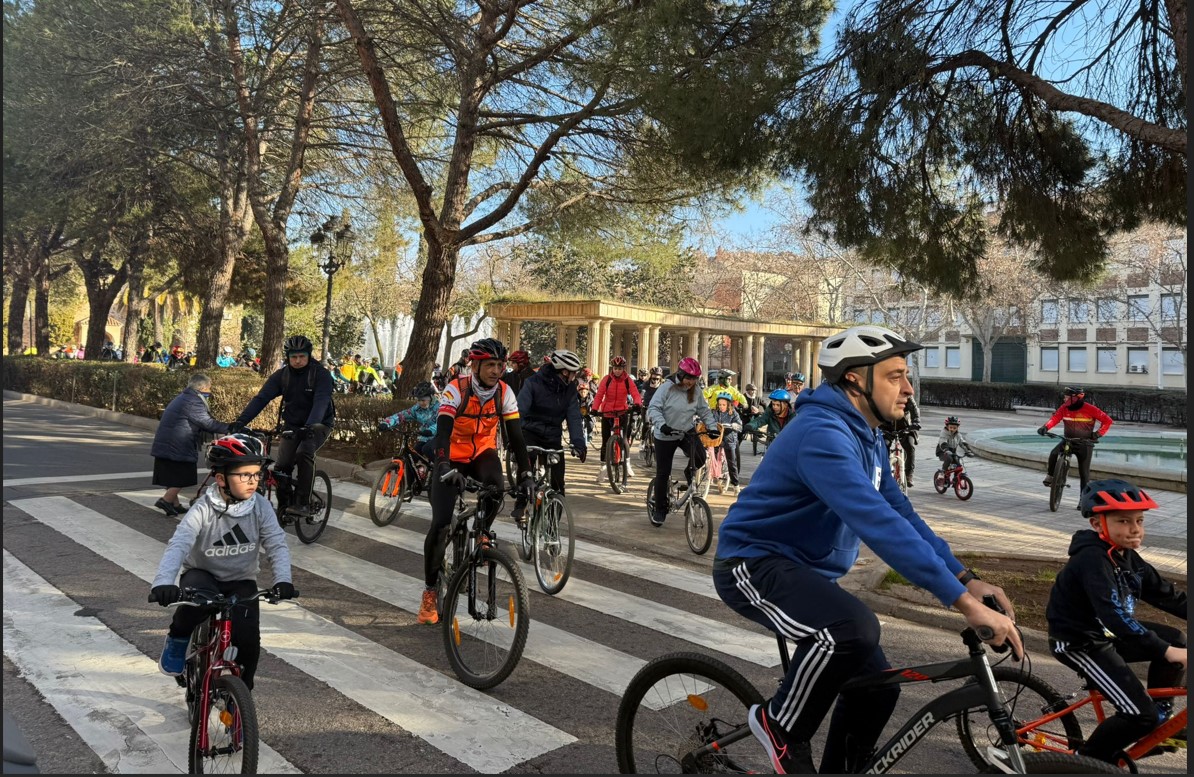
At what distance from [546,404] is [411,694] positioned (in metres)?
4.05

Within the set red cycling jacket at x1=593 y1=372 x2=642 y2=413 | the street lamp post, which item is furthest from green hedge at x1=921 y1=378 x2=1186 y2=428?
the street lamp post

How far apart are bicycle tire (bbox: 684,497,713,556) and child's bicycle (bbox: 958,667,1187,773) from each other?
4.46 m

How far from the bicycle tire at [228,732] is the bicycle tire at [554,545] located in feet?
11.3

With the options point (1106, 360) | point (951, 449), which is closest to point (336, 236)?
point (951, 449)

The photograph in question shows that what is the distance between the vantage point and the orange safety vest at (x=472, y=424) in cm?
571

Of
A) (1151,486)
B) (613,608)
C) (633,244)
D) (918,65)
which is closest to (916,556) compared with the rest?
(613,608)

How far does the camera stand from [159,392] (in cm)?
1859

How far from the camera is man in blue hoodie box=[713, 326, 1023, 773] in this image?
8.34 feet

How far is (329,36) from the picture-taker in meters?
17.0

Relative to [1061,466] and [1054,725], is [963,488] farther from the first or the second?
[1054,725]

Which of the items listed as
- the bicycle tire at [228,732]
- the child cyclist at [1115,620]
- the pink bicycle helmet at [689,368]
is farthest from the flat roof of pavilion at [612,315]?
the bicycle tire at [228,732]

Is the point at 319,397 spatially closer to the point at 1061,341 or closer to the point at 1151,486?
the point at 1151,486

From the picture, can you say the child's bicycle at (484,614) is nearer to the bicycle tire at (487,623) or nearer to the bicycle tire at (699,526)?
the bicycle tire at (487,623)

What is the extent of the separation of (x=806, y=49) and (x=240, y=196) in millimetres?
17086
